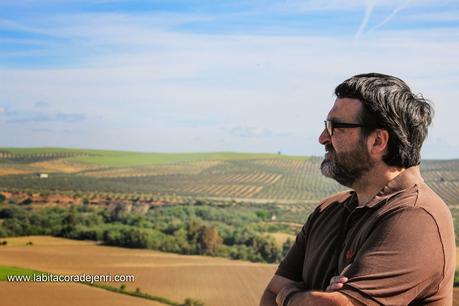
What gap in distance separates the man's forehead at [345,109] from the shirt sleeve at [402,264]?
17.8 inches

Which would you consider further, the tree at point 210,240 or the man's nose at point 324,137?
the tree at point 210,240

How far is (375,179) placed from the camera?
279 cm

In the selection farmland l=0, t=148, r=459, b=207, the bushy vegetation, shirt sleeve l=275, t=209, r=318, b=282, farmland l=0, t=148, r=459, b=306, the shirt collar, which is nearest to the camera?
the shirt collar

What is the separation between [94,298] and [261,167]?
124ft

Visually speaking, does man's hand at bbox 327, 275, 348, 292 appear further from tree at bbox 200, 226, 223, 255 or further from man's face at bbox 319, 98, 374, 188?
tree at bbox 200, 226, 223, 255

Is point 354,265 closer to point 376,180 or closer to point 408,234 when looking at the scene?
point 408,234

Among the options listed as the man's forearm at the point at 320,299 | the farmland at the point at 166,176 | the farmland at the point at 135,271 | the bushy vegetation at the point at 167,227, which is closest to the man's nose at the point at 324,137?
the man's forearm at the point at 320,299

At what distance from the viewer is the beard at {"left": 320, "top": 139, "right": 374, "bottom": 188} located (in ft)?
9.18

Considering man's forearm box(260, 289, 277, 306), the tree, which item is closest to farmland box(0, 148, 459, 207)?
the tree

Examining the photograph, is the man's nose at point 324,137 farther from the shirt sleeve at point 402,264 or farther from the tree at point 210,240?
the tree at point 210,240

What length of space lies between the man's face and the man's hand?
1.33 ft

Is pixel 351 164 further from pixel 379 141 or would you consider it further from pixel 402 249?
pixel 402 249

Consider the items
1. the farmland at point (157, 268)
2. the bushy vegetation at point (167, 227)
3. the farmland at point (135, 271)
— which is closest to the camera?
the farmland at point (135, 271)

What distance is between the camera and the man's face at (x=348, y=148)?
2797 millimetres
